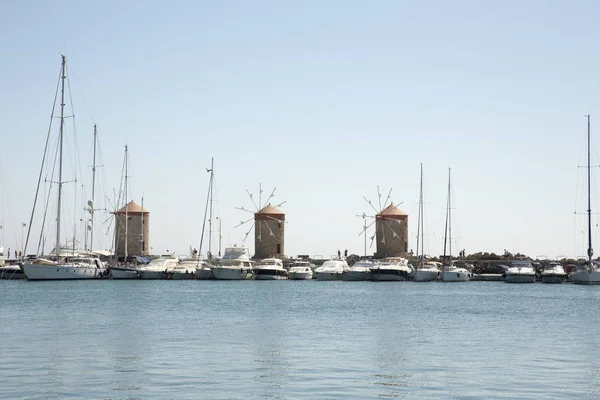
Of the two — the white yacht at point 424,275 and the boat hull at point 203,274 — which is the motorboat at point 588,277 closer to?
the white yacht at point 424,275

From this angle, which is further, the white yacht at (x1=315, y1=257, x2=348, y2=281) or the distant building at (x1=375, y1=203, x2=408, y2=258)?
the distant building at (x1=375, y1=203, x2=408, y2=258)

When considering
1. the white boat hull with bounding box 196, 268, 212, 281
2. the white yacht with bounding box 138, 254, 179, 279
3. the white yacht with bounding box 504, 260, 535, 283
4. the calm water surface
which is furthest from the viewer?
the white boat hull with bounding box 196, 268, 212, 281

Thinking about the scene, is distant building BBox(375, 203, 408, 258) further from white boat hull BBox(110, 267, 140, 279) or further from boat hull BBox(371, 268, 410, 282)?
white boat hull BBox(110, 267, 140, 279)

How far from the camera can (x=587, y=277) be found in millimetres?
79688

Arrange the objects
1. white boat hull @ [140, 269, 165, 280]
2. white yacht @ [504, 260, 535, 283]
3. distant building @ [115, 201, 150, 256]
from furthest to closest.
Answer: distant building @ [115, 201, 150, 256] → white yacht @ [504, 260, 535, 283] → white boat hull @ [140, 269, 165, 280]

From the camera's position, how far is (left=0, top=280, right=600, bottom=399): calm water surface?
20.0m

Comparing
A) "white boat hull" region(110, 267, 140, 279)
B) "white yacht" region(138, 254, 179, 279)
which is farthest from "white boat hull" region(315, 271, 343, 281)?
"white boat hull" region(110, 267, 140, 279)

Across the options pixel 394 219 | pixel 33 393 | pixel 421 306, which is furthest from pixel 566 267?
pixel 33 393

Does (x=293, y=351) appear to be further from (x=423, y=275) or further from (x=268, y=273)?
(x=268, y=273)

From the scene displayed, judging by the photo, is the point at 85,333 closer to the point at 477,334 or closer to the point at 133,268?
the point at 477,334

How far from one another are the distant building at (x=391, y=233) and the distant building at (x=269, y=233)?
44.0ft

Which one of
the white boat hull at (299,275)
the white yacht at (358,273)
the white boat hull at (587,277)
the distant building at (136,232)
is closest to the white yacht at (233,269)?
the white boat hull at (299,275)

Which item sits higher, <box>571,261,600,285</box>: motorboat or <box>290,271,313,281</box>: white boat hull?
<box>571,261,600,285</box>: motorboat

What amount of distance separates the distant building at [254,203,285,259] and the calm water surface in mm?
68216
